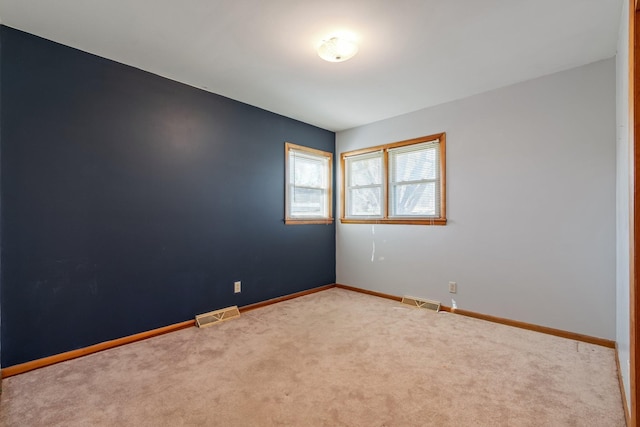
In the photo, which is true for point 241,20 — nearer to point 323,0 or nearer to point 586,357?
point 323,0

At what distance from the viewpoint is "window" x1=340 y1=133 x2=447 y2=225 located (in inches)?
149

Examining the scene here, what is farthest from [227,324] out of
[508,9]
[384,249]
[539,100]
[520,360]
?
[539,100]

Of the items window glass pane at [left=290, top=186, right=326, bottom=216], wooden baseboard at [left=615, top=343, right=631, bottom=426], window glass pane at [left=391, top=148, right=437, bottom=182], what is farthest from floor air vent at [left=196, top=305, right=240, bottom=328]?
wooden baseboard at [left=615, top=343, right=631, bottom=426]

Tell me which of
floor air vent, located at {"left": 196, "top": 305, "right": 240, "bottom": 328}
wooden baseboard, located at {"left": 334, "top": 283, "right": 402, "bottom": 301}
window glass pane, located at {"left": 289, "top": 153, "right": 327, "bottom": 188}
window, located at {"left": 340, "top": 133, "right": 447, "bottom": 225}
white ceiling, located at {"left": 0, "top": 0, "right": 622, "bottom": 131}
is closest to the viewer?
white ceiling, located at {"left": 0, "top": 0, "right": 622, "bottom": 131}

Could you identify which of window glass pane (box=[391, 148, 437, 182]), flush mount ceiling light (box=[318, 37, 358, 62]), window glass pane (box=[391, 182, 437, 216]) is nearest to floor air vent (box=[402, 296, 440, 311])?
window glass pane (box=[391, 182, 437, 216])

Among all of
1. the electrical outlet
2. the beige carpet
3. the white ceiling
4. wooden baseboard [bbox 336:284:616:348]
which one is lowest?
A: the beige carpet

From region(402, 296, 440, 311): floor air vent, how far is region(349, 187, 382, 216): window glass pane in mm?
1215

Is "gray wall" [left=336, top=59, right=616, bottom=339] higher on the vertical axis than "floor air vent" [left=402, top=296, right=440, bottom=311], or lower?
higher

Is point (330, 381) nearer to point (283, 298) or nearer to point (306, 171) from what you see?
point (283, 298)

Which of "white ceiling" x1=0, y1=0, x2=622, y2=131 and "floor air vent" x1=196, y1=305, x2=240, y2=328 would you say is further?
"floor air vent" x1=196, y1=305, x2=240, y2=328

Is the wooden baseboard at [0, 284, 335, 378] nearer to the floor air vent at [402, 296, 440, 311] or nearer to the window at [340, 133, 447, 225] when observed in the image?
the floor air vent at [402, 296, 440, 311]

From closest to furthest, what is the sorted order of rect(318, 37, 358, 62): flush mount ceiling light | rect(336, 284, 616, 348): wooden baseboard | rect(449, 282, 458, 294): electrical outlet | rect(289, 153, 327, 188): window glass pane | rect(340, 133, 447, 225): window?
rect(318, 37, 358, 62): flush mount ceiling light < rect(336, 284, 616, 348): wooden baseboard < rect(449, 282, 458, 294): electrical outlet < rect(340, 133, 447, 225): window < rect(289, 153, 327, 188): window glass pane

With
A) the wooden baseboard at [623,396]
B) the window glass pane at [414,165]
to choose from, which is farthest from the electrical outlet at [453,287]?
the wooden baseboard at [623,396]

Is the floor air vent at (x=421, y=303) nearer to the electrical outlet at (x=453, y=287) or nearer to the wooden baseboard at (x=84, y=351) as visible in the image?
the electrical outlet at (x=453, y=287)
